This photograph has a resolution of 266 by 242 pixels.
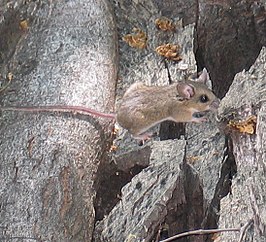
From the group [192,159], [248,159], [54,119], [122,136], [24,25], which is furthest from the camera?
[24,25]

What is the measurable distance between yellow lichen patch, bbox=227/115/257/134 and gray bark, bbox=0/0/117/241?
815 millimetres

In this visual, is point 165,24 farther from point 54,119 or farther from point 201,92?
point 54,119

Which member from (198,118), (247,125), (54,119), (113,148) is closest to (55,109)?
(54,119)

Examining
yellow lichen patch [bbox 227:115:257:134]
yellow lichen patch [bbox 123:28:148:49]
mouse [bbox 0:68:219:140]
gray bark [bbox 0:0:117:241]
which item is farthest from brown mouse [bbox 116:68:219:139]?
yellow lichen patch [bbox 227:115:257:134]

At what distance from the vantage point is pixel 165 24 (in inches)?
193

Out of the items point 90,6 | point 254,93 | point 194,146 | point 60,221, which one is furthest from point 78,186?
point 90,6

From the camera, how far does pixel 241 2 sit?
4.89 m

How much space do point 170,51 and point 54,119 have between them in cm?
80

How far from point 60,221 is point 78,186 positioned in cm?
25

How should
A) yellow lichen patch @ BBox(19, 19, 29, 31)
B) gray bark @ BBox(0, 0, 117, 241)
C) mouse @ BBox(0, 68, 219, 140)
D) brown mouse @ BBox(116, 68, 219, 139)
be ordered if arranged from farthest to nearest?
1. yellow lichen patch @ BBox(19, 19, 29, 31)
2. brown mouse @ BBox(116, 68, 219, 139)
3. mouse @ BBox(0, 68, 219, 140)
4. gray bark @ BBox(0, 0, 117, 241)

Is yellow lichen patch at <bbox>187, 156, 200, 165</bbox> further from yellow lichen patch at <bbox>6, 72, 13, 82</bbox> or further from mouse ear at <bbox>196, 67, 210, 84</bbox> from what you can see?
yellow lichen patch at <bbox>6, 72, 13, 82</bbox>

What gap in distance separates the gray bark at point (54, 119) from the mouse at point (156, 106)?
0.16ft

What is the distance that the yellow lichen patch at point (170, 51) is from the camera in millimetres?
4684

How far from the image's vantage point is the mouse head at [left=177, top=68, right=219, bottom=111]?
4571mm
